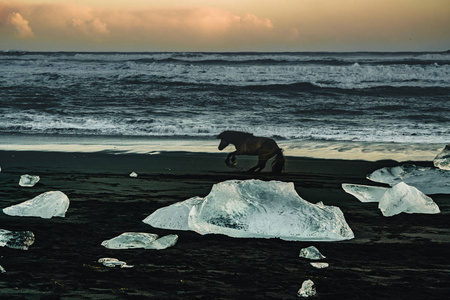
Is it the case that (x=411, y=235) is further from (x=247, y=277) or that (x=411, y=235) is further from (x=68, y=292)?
(x=68, y=292)

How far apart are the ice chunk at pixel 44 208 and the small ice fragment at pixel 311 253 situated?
204cm

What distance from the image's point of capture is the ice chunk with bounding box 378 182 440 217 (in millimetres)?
4586

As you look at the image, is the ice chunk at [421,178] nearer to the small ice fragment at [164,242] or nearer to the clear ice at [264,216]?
the clear ice at [264,216]

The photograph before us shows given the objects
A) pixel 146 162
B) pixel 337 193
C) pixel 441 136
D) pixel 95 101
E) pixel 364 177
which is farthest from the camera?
pixel 95 101

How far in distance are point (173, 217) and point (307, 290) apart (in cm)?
157

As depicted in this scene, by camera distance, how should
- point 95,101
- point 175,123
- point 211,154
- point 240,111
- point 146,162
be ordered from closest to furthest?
point 146,162 → point 211,154 → point 175,123 → point 240,111 → point 95,101

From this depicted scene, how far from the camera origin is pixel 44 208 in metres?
4.36

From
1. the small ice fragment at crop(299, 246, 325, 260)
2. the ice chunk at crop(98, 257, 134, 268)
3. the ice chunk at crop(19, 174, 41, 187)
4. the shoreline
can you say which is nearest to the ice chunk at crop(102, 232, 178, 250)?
the ice chunk at crop(98, 257, 134, 268)

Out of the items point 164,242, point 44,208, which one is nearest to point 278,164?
point 44,208

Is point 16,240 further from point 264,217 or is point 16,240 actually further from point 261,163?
point 261,163

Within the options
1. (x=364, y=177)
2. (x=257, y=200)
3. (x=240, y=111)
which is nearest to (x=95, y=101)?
(x=240, y=111)

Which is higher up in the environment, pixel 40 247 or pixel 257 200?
pixel 257 200

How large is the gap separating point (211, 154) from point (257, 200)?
4.69 m

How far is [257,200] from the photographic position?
393cm
